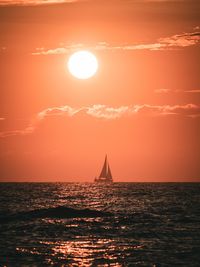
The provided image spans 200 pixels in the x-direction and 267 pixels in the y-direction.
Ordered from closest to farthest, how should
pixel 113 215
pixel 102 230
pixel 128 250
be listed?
1. pixel 128 250
2. pixel 102 230
3. pixel 113 215

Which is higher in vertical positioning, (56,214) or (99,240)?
(56,214)

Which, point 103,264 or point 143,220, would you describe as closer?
point 103,264

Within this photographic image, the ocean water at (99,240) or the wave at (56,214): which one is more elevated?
the wave at (56,214)

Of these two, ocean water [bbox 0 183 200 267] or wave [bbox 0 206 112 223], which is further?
wave [bbox 0 206 112 223]

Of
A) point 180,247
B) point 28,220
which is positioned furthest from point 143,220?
point 180,247

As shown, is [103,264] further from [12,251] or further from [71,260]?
[12,251]

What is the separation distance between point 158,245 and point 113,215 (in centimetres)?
2995

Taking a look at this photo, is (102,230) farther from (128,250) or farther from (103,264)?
(103,264)

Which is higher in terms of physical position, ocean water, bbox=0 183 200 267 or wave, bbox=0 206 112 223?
wave, bbox=0 206 112 223

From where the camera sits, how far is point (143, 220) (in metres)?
65.1

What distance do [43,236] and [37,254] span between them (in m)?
10.4

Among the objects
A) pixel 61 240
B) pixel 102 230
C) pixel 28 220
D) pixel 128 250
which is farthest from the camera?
pixel 28 220

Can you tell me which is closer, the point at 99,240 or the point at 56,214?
the point at 99,240

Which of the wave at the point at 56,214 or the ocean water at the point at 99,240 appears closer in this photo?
the ocean water at the point at 99,240
